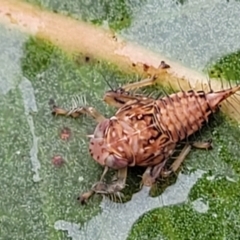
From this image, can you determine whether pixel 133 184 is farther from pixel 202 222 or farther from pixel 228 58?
pixel 228 58

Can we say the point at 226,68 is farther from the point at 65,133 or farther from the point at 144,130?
the point at 65,133

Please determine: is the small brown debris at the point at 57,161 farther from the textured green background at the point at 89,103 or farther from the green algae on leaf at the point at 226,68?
the green algae on leaf at the point at 226,68

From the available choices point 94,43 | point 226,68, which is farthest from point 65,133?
point 226,68

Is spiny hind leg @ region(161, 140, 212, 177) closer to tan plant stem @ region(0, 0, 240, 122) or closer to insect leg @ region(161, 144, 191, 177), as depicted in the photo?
insect leg @ region(161, 144, 191, 177)

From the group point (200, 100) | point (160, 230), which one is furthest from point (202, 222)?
point (200, 100)

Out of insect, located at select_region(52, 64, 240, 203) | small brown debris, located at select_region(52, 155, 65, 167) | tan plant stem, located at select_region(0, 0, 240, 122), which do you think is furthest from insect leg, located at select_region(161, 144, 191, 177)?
small brown debris, located at select_region(52, 155, 65, 167)

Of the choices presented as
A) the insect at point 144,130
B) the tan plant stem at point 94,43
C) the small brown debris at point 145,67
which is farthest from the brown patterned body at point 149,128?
the small brown debris at point 145,67
